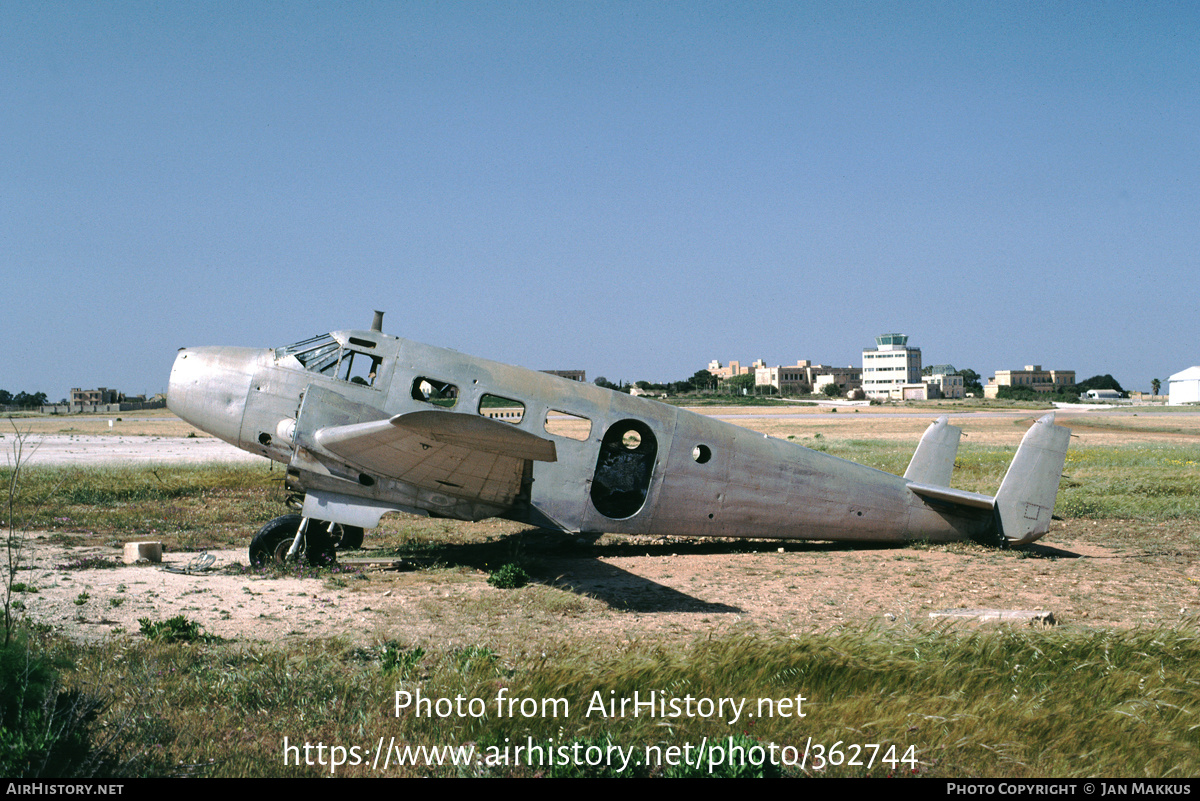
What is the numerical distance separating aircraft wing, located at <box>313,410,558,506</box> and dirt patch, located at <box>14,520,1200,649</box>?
1361mm

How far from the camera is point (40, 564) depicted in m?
10.2

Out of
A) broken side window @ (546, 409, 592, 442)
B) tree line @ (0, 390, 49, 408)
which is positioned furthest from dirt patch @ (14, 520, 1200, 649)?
tree line @ (0, 390, 49, 408)

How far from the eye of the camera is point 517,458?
920 cm

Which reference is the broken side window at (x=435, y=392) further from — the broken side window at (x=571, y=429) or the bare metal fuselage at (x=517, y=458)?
the broken side window at (x=571, y=429)

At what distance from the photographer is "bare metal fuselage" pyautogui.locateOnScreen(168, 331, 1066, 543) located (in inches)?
414

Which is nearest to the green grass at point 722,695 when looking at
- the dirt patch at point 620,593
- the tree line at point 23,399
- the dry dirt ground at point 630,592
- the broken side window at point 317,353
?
the dirt patch at point 620,593

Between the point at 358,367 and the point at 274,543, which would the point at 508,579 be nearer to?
the point at 274,543

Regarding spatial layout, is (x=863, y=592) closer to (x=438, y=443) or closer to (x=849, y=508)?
(x=849, y=508)

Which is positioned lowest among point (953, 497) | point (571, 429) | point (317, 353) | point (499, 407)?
point (953, 497)

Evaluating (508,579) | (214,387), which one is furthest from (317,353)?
(508,579)

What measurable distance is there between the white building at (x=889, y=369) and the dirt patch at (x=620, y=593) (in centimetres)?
17361

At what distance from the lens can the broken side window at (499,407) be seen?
1113 centimetres

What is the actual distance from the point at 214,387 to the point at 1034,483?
13.2 meters

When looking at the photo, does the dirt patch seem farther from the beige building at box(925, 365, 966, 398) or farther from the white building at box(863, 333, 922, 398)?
A: the white building at box(863, 333, 922, 398)
